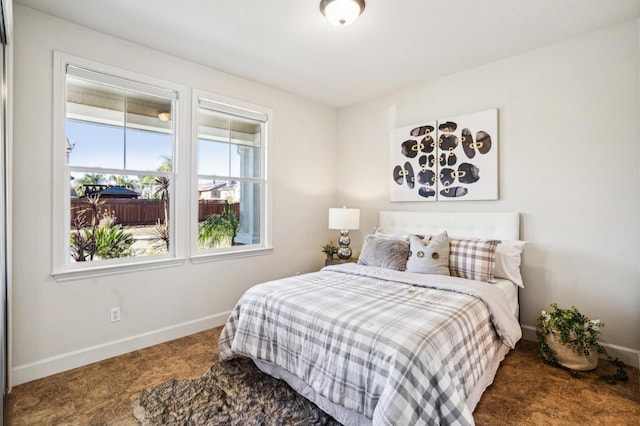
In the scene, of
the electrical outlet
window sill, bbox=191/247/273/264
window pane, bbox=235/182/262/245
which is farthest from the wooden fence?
window pane, bbox=235/182/262/245

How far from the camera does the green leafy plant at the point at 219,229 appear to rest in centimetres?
333

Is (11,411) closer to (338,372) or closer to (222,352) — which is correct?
(222,352)

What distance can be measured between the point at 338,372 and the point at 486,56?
9.99ft

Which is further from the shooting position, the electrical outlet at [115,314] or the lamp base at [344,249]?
the lamp base at [344,249]

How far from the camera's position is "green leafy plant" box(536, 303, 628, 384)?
234 centimetres

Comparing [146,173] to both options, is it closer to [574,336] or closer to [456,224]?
[456,224]

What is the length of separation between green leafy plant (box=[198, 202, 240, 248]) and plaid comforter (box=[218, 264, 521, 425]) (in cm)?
118

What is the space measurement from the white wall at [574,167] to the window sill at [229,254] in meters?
2.16

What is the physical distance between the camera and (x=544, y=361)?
2.53 m

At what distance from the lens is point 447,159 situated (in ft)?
11.3

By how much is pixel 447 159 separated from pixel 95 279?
3.46m

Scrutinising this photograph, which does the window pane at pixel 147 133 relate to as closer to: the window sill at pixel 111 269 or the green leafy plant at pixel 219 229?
the green leafy plant at pixel 219 229

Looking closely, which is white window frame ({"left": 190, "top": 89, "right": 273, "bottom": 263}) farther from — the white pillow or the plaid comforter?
the white pillow

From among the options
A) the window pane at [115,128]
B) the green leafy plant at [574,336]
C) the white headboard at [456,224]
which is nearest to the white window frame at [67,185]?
the window pane at [115,128]
